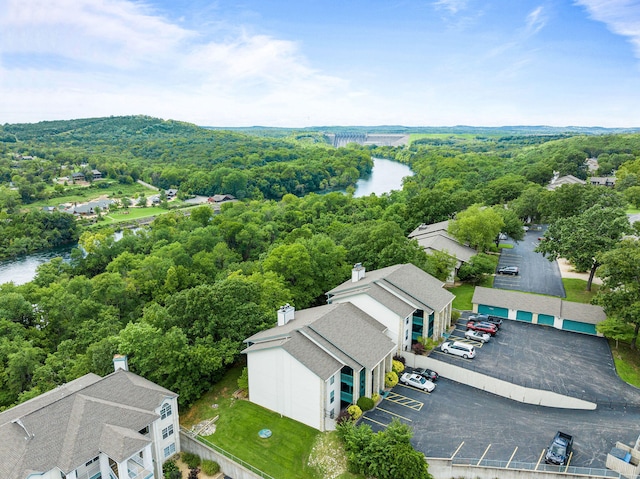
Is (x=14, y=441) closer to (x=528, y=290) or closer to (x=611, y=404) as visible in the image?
(x=611, y=404)

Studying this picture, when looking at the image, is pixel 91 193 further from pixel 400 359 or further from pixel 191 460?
pixel 400 359

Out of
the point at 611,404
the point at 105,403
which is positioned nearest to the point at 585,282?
the point at 611,404

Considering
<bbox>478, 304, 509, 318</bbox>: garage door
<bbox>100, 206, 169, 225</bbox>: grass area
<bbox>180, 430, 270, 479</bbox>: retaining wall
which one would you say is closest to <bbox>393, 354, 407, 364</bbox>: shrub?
<bbox>478, 304, 509, 318</bbox>: garage door

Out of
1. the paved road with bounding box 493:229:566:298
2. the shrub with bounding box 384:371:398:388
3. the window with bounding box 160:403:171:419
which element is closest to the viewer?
the window with bounding box 160:403:171:419

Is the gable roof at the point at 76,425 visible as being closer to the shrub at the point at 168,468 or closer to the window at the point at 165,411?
the window at the point at 165,411

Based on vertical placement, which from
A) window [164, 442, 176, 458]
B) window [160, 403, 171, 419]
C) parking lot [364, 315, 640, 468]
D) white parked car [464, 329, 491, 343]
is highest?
window [160, 403, 171, 419]

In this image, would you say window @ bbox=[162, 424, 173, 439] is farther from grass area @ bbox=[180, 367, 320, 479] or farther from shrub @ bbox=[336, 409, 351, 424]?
shrub @ bbox=[336, 409, 351, 424]

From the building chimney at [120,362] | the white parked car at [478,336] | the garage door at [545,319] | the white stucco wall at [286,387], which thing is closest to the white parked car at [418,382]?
the white stucco wall at [286,387]
